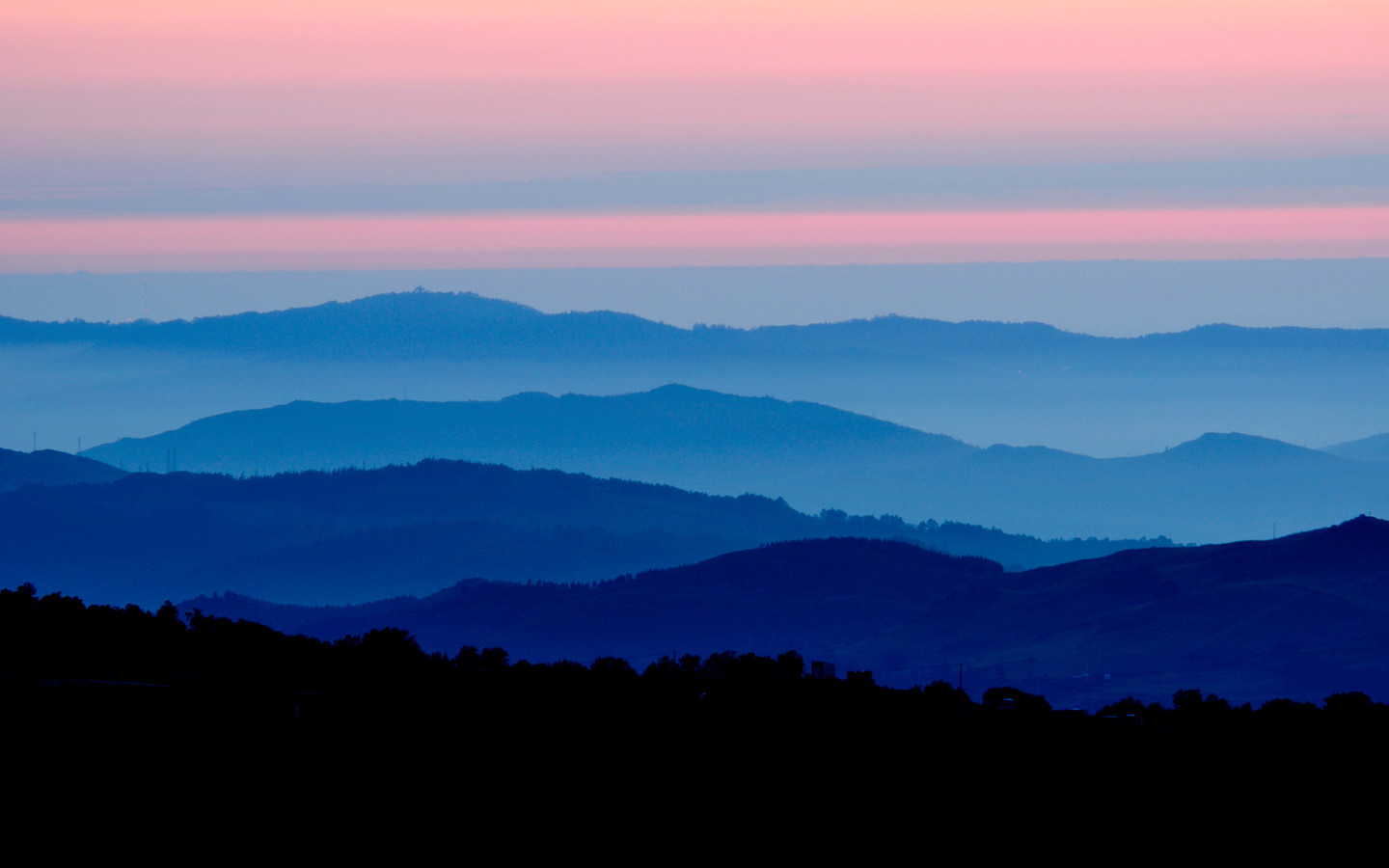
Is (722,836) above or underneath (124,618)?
underneath

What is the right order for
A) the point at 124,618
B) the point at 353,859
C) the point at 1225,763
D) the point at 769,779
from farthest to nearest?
the point at 124,618, the point at 1225,763, the point at 769,779, the point at 353,859

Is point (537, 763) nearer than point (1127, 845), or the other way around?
point (1127, 845)

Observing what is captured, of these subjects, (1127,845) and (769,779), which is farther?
(769,779)

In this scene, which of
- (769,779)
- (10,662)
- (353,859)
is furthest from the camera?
(10,662)

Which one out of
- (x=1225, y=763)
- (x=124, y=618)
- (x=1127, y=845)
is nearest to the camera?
(x=1127, y=845)

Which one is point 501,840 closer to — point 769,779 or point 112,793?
point 112,793

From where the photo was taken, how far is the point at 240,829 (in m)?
54.5

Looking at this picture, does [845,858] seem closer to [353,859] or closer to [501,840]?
[501,840]

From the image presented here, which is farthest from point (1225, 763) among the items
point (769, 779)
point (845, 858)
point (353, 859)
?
point (353, 859)

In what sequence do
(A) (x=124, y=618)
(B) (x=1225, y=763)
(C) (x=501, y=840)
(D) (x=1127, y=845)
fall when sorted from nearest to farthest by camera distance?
(C) (x=501, y=840)
(D) (x=1127, y=845)
(B) (x=1225, y=763)
(A) (x=124, y=618)

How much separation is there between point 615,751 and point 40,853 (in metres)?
36.7

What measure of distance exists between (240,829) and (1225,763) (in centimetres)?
4128

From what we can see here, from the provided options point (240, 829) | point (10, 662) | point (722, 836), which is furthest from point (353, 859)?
point (10, 662)

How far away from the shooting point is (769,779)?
74312 mm
